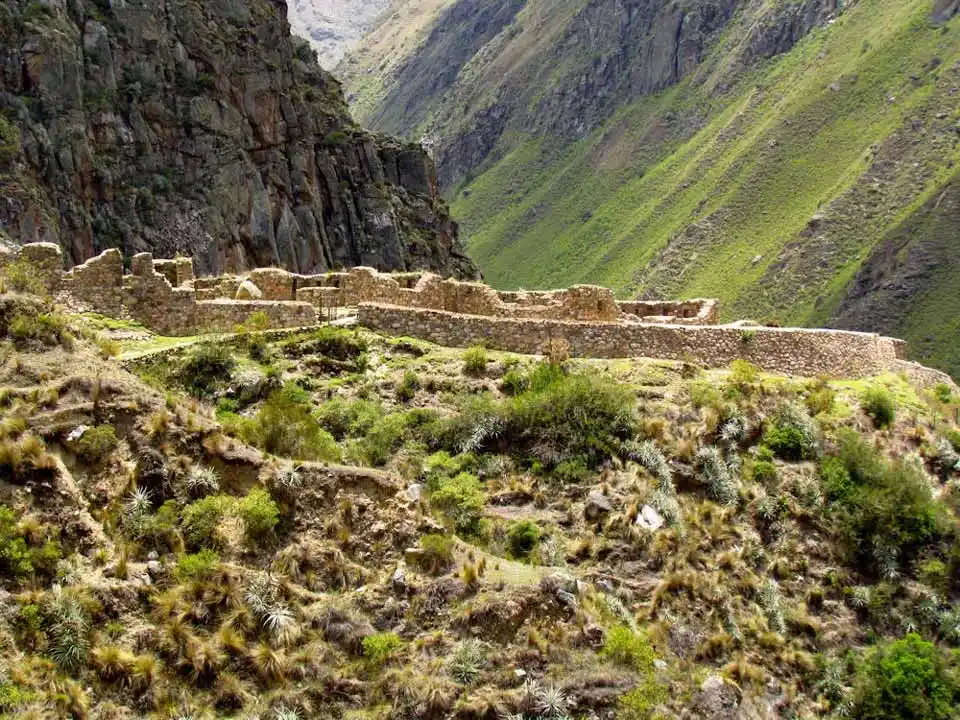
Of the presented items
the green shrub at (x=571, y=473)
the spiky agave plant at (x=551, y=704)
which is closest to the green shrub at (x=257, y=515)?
the spiky agave plant at (x=551, y=704)

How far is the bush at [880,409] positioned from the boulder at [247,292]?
1618 cm

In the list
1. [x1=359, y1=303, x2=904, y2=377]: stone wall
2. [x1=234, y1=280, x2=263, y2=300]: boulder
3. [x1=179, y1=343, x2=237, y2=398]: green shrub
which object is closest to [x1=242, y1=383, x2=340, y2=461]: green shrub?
[x1=179, y1=343, x2=237, y2=398]: green shrub

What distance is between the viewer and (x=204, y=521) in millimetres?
18250

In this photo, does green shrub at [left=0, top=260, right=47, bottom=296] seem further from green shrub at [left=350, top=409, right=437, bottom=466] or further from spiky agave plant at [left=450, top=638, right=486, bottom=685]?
spiky agave plant at [left=450, top=638, right=486, bottom=685]

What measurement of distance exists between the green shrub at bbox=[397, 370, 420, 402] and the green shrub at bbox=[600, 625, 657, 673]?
27.8 feet

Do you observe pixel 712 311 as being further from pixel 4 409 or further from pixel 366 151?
pixel 366 151

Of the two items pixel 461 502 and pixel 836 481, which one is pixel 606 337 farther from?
pixel 461 502

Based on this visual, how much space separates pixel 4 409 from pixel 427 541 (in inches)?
281

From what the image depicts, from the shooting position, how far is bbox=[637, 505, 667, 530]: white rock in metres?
23.0

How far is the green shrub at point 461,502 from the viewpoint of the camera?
21.8 m

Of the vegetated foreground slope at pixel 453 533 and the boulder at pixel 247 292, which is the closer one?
the vegetated foreground slope at pixel 453 533

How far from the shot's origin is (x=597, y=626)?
19000 millimetres

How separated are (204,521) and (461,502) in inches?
226

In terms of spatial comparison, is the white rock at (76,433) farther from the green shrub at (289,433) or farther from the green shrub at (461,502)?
the green shrub at (461,502)
